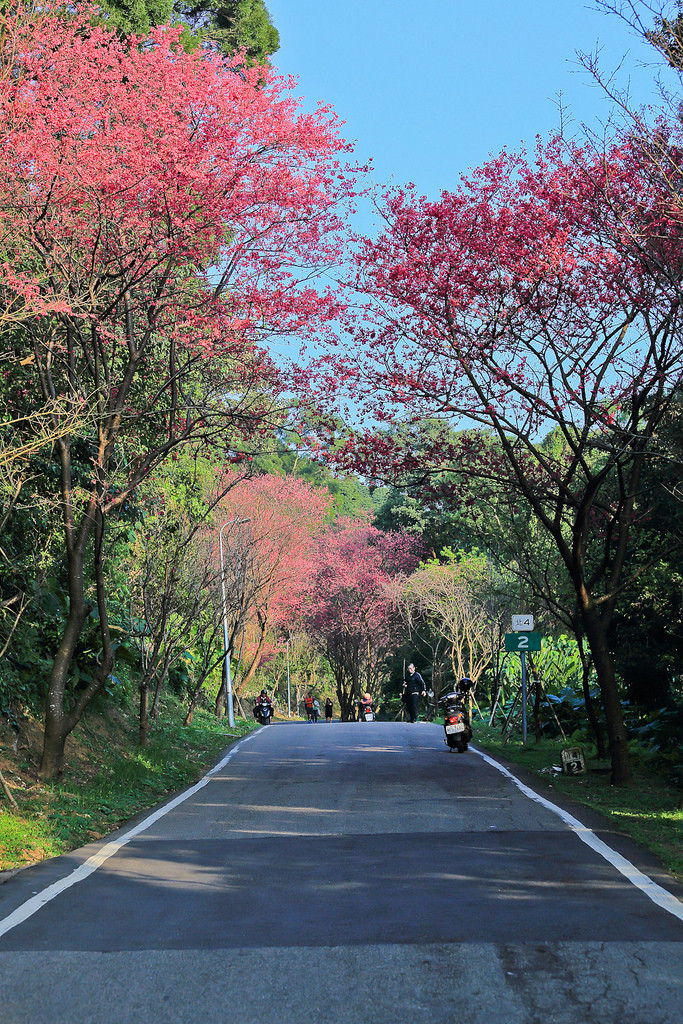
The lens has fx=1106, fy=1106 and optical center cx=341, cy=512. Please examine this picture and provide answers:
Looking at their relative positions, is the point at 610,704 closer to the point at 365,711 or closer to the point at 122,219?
the point at 122,219

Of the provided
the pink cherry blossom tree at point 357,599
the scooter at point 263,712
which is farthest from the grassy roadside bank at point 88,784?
the pink cherry blossom tree at point 357,599

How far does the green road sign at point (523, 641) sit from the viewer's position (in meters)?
21.9

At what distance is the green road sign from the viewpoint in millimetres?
21906

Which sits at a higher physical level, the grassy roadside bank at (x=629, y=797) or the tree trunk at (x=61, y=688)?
the tree trunk at (x=61, y=688)

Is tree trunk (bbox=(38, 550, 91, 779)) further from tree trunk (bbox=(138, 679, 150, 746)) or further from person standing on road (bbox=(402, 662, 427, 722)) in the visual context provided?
person standing on road (bbox=(402, 662, 427, 722))

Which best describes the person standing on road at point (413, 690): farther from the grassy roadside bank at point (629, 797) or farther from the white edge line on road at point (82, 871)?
the white edge line on road at point (82, 871)

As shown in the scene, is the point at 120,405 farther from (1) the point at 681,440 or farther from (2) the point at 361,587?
(2) the point at 361,587

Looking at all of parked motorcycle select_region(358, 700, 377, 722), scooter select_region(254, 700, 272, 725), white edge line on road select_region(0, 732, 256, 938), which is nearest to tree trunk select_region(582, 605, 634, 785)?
white edge line on road select_region(0, 732, 256, 938)

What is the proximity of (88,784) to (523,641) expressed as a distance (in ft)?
34.3

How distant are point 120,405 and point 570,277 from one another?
20.9 feet

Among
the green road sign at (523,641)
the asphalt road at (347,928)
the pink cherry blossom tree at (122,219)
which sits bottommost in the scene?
the asphalt road at (347,928)

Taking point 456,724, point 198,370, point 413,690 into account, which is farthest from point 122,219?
point 413,690

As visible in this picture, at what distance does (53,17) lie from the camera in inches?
547

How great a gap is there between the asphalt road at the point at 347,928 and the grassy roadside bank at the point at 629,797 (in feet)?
1.28
